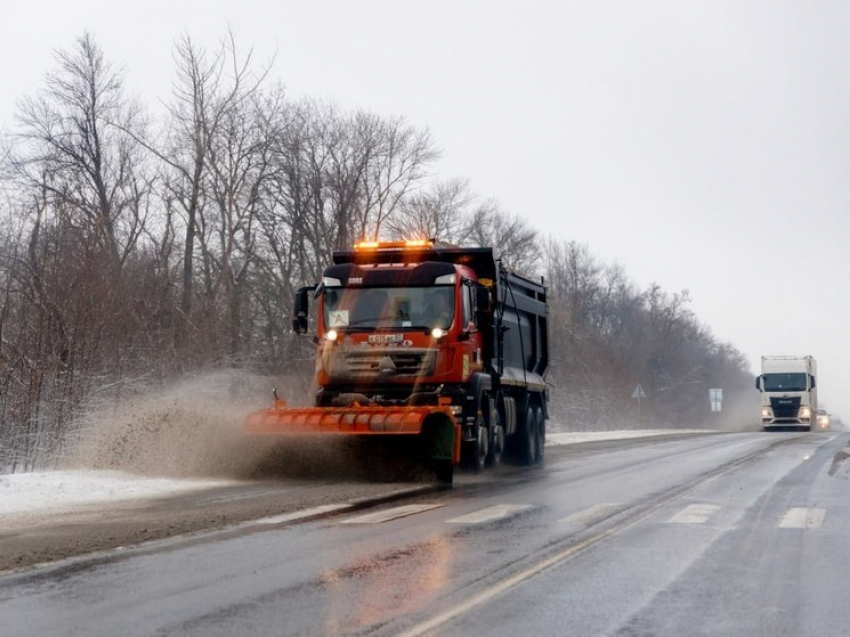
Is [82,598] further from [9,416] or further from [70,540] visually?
[9,416]

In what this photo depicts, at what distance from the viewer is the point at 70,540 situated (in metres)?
10.6

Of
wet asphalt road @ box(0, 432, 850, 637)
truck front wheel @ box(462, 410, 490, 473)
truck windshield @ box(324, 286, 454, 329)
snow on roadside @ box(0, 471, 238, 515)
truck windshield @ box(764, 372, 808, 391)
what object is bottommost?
wet asphalt road @ box(0, 432, 850, 637)

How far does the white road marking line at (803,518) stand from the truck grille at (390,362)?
6.45 metres

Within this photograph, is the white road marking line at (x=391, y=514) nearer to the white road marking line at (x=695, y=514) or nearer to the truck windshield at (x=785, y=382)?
the white road marking line at (x=695, y=514)

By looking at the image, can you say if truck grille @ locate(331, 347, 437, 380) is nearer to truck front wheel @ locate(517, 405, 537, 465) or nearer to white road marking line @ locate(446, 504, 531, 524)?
white road marking line @ locate(446, 504, 531, 524)

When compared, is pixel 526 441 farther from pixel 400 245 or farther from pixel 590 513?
pixel 590 513

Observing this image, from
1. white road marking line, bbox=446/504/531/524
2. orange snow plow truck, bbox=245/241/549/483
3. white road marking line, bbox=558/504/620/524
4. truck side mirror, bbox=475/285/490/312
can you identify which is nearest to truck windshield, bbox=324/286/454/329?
orange snow plow truck, bbox=245/241/549/483

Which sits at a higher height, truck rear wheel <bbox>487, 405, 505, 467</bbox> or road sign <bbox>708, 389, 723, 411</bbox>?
road sign <bbox>708, 389, 723, 411</bbox>

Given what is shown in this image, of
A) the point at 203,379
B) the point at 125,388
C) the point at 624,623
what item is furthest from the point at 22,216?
the point at 624,623

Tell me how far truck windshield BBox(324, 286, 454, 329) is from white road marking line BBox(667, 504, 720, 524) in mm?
5731

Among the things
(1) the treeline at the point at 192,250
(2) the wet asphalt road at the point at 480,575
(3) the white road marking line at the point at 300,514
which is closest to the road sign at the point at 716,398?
(1) the treeline at the point at 192,250

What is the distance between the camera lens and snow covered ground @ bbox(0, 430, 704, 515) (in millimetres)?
13930

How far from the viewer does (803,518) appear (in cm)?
1249

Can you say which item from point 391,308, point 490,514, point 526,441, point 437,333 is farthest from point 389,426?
point 526,441
